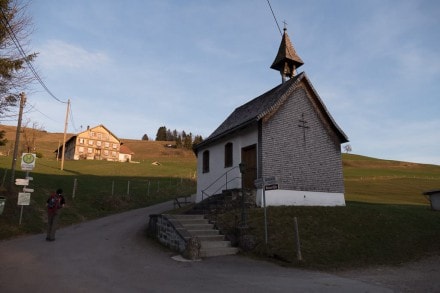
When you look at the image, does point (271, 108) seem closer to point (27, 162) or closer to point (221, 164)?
point (221, 164)

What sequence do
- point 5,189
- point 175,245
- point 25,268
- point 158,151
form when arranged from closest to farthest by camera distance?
1. point 25,268
2. point 175,245
3. point 5,189
4. point 158,151

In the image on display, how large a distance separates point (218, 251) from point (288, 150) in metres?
7.97

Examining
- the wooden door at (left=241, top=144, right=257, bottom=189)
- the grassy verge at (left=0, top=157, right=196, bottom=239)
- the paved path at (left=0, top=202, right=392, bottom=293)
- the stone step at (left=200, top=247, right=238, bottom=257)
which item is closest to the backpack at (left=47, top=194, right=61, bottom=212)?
the paved path at (left=0, top=202, right=392, bottom=293)

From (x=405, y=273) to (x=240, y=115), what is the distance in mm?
14063

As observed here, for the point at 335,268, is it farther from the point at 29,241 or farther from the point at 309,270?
the point at 29,241

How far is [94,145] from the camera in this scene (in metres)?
86.9

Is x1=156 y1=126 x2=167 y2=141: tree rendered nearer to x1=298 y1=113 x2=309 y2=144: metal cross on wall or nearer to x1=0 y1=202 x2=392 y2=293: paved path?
x1=298 y1=113 x2=309 y2=144: metal cross on wall

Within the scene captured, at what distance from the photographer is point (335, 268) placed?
1082 centimetres

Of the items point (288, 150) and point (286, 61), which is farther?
point (286, 61)

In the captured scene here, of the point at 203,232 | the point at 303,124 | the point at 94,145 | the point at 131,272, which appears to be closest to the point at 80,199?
the point at 203,232

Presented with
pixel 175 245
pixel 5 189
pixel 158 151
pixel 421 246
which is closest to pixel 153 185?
pixel 5 189

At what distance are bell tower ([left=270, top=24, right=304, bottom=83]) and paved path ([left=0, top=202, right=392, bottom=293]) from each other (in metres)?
13.8

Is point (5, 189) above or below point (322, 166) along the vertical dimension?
below

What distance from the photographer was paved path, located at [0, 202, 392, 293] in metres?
7.90
